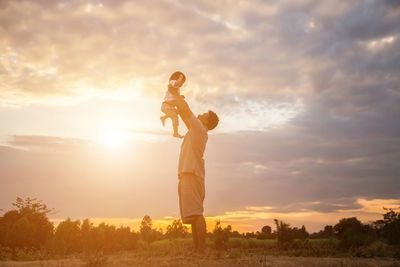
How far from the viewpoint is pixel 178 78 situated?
9.69 meters

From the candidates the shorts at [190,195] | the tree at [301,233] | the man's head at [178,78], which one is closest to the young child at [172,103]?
the man's head at [178,78]

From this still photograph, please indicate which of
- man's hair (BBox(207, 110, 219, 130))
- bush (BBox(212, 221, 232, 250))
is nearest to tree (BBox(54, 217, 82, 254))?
bush (BBox(212, 221, 232, 250))

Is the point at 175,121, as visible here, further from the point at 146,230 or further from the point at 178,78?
the point at 146,230

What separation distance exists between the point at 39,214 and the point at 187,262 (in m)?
12.2

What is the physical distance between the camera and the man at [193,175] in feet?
30.6

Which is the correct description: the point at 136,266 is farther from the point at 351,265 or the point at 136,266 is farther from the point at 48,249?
the point at 48,249

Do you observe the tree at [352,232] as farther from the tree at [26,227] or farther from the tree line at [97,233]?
the tree at [26,227]

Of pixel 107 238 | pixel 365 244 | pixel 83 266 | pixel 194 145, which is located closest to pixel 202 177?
pixel 194 145

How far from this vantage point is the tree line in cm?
1562

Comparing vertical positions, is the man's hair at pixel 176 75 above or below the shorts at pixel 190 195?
above

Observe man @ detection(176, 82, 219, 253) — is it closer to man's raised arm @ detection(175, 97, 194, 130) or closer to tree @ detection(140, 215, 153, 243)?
man's raised arm @ detection(175, 97, 194, 130)

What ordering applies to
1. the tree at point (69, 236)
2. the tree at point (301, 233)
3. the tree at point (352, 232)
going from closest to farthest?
the tree at point (69, 236) < the tree at point (352, 232) < the tree at point (301, 233)

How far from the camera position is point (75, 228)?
16203 mm

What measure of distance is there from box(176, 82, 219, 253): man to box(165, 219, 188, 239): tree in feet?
39.2
